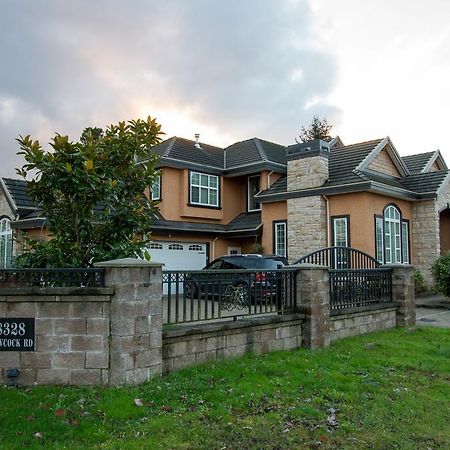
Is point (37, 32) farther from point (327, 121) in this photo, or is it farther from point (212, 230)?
point (327, 121)

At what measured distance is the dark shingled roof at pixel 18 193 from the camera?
19.5 meters

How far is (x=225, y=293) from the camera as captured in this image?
7273mm

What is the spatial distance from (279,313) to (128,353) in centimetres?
346

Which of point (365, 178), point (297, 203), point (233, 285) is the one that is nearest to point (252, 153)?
point (297, 203)

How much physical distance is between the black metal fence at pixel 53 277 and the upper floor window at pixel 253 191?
53.5 feet

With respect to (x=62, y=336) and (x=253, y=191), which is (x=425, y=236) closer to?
(x=253, y=191)

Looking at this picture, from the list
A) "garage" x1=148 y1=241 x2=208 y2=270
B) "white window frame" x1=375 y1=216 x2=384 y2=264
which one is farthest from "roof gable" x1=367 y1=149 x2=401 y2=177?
"garage" x1=148 y1=241 x2=208 y2=270

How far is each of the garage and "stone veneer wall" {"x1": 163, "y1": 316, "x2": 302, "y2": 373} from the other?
11314 millimetres

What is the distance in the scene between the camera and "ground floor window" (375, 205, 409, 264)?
17052 mm

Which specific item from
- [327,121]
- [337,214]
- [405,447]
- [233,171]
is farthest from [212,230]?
[327,121]

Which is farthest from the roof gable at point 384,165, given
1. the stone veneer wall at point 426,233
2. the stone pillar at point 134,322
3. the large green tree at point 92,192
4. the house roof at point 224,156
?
the stone pillar at point 134,322

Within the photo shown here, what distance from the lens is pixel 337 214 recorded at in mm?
17406

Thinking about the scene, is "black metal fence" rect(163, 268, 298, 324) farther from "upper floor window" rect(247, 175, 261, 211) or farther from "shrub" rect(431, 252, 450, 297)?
"upper floor window" rect(247, 175, 261, 211)

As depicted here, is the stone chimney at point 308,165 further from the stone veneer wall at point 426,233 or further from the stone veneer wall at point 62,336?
the stone veneer wall at point 62,336
